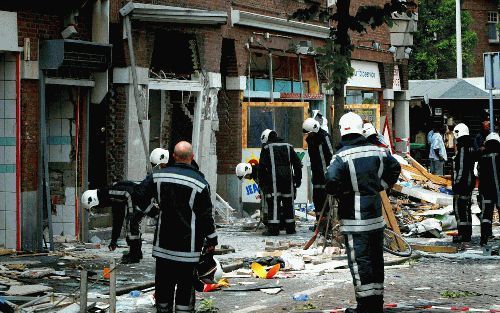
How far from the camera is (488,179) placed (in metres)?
18.5

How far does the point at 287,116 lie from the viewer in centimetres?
2561

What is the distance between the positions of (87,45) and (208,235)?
9157 mm

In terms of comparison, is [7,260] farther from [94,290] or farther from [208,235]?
[208,235]

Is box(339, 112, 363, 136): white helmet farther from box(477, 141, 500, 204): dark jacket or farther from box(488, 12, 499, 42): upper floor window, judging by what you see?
box(488, 12, 499, 42): upper floor window

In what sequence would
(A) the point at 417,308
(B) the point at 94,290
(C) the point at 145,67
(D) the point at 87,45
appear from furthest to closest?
(C) the point at 145,67, (D) the point at 87,45, (B) the point at 94,290, (A) the point at 417,308

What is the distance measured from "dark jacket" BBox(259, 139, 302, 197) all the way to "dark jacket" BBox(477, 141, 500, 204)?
3.87 metres

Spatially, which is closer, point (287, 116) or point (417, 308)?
point (417, 308)

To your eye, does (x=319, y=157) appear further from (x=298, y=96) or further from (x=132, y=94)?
(x=298, y=96)

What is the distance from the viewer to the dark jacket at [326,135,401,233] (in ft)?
34.7

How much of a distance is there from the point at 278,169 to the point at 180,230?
1124 centimetres

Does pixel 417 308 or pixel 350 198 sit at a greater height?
pixel 350 198

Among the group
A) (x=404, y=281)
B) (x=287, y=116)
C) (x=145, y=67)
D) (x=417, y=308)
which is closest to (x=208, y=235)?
(x=417, y=308)

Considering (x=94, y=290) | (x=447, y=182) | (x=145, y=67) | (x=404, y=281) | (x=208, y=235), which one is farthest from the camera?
(x=447, y=182)

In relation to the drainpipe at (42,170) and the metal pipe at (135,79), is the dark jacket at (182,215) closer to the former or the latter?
the drainpipe at (42,170)
